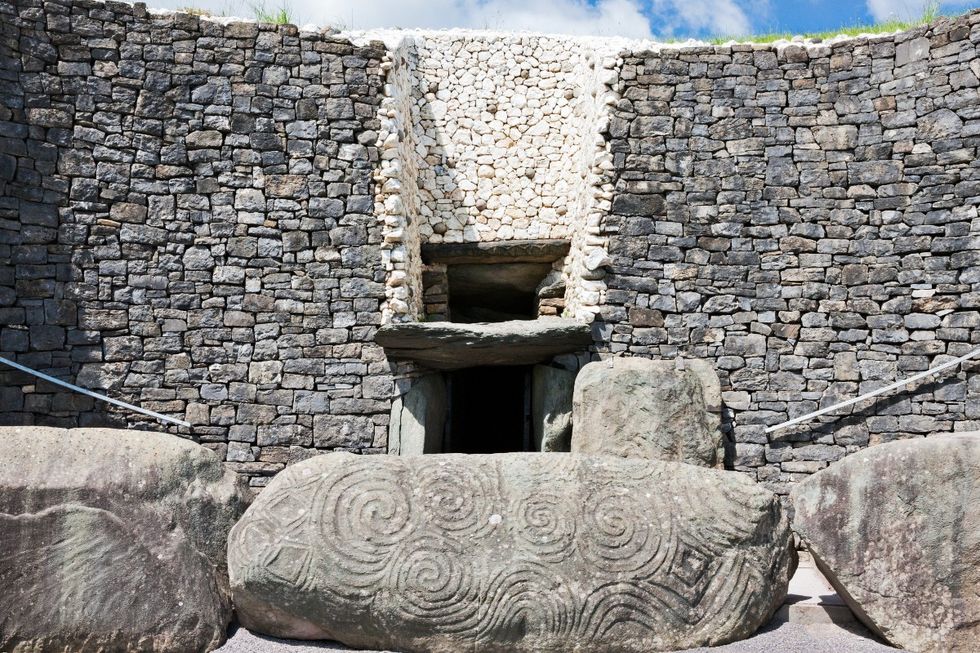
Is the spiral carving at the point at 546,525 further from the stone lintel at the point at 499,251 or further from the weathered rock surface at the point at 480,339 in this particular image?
the stone lintel at the point at 499,251

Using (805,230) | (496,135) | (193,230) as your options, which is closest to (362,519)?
(193,230)

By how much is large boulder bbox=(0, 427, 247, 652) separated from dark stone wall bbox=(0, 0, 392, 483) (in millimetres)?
2640

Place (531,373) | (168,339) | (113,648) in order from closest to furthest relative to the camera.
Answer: (113,648), (168,339), (531,373)

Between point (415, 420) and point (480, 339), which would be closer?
point (480, 339)

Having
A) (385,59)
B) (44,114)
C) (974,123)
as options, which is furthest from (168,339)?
(974,123)

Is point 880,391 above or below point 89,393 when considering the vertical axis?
above

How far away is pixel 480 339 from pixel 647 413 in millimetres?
1589

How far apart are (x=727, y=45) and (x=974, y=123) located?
2314 millimetres

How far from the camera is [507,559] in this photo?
179 inches

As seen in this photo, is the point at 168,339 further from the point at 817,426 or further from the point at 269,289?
the point at 817,426

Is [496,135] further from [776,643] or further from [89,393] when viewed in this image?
[776,643]

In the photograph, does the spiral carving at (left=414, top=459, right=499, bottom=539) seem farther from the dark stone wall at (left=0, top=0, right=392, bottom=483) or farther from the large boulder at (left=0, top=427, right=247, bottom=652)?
the dark stone wall at (left=0, top=0, right=392, bottom=483)

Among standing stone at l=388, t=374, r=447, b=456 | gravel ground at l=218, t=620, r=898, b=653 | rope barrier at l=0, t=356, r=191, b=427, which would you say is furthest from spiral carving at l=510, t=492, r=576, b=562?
rope barrier at l=0, t=356, r=191, b=427

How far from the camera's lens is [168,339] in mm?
7539
